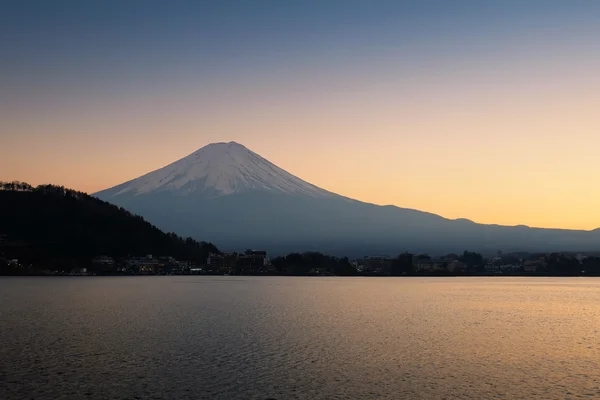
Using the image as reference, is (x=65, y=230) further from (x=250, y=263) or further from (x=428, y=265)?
(x=428, y=265)

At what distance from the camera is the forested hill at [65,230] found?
432ft

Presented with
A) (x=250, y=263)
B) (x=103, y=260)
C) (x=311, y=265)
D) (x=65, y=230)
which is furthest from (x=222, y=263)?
(x=65, y=230)

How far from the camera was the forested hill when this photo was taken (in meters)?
132

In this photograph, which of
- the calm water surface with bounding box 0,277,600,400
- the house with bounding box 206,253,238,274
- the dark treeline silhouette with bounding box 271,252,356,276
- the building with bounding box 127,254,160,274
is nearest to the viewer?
the calm water surface with bounding box 0,277,600,400

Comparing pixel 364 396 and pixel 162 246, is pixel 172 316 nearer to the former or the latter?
pixel 364 396

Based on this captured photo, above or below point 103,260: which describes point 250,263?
above

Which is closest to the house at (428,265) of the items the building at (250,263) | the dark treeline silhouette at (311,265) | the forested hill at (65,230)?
the dark treeline silhouette at (311,265)

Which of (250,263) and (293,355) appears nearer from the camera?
(293,355)

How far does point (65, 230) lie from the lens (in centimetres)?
13838

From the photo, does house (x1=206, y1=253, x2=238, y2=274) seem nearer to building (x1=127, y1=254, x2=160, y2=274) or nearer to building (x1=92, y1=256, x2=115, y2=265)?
building (x1=127, y1=254, x2=160, y2=274)

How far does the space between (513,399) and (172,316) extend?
89.9ft

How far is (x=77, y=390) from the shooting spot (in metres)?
17.9

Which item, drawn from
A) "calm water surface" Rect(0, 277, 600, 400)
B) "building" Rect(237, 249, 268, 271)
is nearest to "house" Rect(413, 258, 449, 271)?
"building" Rect(237, 249, 268, 271)

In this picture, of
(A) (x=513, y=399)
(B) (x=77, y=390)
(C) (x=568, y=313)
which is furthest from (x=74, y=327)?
(C) (x=568, y=313)
